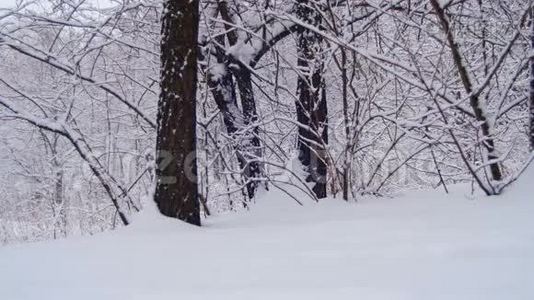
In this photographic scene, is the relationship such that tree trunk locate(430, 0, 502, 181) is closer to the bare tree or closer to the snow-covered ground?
the snow-covered ground

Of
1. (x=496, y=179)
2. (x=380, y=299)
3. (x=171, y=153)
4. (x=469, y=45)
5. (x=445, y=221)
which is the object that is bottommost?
(x=380, y=299)

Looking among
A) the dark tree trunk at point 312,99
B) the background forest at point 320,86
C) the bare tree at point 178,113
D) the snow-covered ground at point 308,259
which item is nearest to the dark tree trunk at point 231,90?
the background forest at point 320,86

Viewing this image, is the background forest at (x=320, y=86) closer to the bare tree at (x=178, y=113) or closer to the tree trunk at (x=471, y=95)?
the tree trunk at (x=471, y=95)

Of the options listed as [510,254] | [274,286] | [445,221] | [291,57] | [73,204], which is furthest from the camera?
[73,204]

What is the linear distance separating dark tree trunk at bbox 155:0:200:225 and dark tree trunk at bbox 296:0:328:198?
54.5 inches

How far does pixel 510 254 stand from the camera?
229 centimetres

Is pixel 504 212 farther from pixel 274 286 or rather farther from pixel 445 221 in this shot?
pixel 274 286

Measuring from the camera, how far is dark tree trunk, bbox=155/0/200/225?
13.0ft

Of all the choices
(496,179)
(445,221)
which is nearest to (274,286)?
(445,221)

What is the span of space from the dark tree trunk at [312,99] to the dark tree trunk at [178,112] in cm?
138

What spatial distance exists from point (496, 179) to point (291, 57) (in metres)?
5.17

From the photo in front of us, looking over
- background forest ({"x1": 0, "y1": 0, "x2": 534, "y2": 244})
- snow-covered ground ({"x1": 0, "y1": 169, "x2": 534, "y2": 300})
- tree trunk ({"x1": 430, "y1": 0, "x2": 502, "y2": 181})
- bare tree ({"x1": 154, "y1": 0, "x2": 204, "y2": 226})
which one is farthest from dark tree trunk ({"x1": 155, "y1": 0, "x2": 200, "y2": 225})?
tree trunk ({"x1": 430, "y1": 0, "x2": 502, "y2": 181})

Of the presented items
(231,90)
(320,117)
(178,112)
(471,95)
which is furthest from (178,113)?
(231,90)

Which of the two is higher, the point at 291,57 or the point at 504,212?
the point at 291,57
